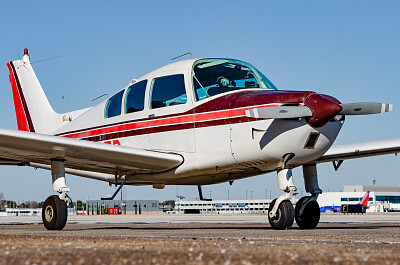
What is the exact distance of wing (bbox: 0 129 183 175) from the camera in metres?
10.5

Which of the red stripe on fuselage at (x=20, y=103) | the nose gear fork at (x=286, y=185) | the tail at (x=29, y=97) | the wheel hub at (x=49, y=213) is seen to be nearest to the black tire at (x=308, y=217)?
the nose gear fork at (x=286, y=185)

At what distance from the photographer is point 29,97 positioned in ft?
53.4

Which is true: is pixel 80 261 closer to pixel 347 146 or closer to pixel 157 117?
pixel 157 117

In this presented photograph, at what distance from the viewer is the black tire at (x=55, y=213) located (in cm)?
1109

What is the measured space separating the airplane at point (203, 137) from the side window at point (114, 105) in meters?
0.02

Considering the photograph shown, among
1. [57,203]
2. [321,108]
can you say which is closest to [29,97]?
[57,203]

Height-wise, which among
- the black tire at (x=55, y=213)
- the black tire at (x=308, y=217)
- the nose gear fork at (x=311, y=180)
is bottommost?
the black tire at (x=308, y=217)

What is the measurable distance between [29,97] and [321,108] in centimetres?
Answer: 951

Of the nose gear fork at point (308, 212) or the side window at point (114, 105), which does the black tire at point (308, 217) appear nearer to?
the nose gear fork at point (308, 212)

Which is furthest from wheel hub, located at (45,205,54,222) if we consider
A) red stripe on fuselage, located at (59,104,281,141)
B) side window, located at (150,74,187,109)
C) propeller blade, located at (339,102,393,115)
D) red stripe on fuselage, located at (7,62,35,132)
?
propeller blade, located at (339,102,393,115)

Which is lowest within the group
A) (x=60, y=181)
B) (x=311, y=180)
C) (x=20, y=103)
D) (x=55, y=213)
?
(x=55, y=213)

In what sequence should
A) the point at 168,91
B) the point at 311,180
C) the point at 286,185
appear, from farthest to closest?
the point at 311,180 → the point at 168,91 → the point at 286,185

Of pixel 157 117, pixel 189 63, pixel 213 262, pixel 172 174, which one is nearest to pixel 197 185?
pixel 172 174

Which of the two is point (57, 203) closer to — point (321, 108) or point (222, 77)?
point (222, 77)
